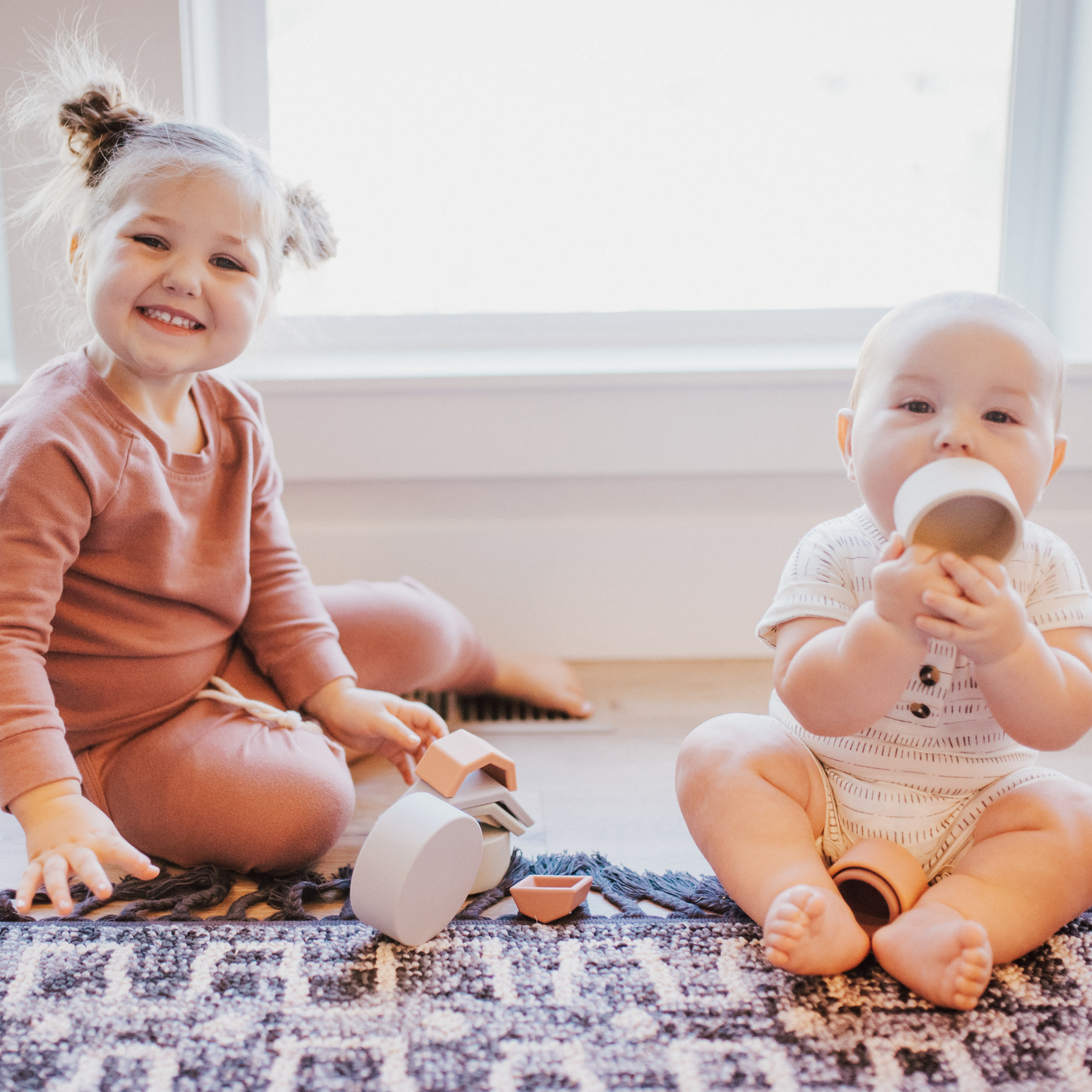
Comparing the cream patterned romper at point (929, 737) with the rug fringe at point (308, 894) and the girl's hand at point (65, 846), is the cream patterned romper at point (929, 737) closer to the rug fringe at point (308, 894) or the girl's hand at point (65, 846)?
the rug fringe at point (308, 894)

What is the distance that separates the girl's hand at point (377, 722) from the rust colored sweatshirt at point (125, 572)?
0.06 feet

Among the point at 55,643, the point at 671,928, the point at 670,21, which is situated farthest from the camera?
the point at 670,21

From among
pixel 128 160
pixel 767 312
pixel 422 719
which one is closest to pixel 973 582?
pixel 422 719

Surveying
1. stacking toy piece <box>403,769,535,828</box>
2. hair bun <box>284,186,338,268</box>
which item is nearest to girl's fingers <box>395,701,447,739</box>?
stacking toy piece <box>403,769,535,828</box>

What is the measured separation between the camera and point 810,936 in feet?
2.26

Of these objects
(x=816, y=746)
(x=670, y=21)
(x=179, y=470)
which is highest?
(x=670, y=21)

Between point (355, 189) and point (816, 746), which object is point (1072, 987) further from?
point (355, 189)

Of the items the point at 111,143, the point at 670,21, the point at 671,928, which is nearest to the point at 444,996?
the point at 671,928

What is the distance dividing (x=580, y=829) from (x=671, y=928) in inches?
7.7

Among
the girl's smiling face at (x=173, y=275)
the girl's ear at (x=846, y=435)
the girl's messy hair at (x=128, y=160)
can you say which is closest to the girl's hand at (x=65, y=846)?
the girl's smiling face at (x=173, y=275)

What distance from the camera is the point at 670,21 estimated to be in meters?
1.42

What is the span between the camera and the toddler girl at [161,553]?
32.0 inches

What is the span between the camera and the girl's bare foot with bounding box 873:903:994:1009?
25.6 inches

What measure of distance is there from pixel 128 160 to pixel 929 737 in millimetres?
775
